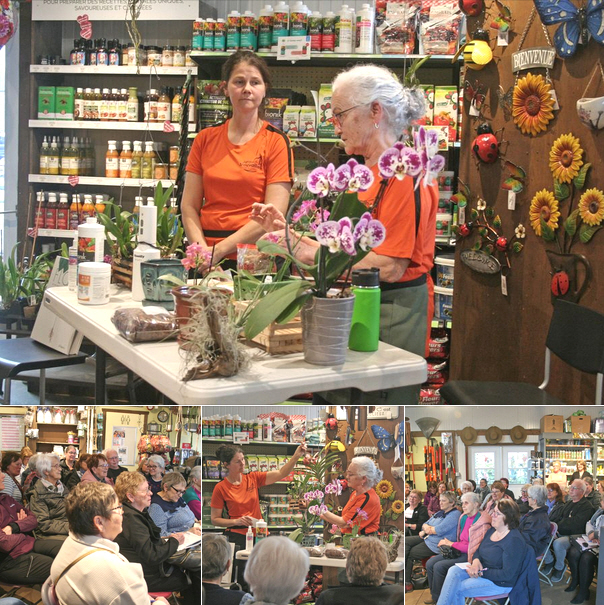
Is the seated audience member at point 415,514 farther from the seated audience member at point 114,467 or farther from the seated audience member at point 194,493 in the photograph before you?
the seated audience member at point 114,467

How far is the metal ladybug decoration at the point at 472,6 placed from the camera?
4352 mm

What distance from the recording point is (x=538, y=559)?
208 cm

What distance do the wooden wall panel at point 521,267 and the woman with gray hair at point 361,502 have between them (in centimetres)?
212

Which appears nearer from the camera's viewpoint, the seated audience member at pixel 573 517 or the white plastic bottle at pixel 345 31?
the seated audience member at pixel 573 517

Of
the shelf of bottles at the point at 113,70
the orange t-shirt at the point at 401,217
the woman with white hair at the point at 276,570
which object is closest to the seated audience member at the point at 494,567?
the woman with white hair at the point at 276,570

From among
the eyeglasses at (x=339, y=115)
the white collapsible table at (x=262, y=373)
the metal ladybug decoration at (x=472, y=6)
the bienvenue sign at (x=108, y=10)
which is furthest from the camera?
the bienvenue sign at (x=108, y=10)

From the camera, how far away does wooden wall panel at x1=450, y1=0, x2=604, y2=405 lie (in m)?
3.79

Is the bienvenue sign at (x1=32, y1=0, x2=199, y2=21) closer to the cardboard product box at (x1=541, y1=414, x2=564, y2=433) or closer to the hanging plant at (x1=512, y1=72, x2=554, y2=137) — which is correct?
the hanging plant at (x1=512, y1=72, x2=554, y2=137)

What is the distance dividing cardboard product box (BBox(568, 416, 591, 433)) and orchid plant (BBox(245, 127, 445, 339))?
696mm

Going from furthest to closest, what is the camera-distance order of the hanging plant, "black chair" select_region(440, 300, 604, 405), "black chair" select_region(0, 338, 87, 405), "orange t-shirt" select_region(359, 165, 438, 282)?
the hanging plant
"black chair" select_region(0, 338, 87, 405)
"black chair" select_region(440, 300, 604, 405)
"orange t-shirt" select_region(359, 165, 438, 282)

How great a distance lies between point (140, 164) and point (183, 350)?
161 inches

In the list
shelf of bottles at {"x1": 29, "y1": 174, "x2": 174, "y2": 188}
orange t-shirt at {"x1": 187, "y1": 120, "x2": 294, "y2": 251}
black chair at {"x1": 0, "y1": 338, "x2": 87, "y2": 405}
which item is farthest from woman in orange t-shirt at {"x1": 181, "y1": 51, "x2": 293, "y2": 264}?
shelf of bottles at {"x1": 29, "y1": 174, "x2": 174, "y2": 188}

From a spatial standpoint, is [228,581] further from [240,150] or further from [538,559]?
[240,150]

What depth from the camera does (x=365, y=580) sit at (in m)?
2.02
